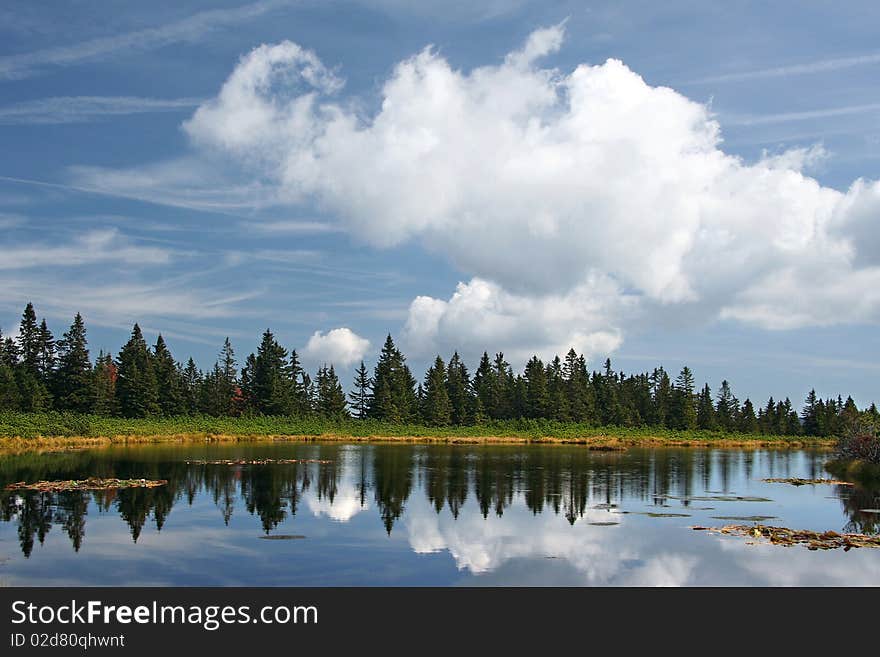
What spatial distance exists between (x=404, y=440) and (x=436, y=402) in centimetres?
2517

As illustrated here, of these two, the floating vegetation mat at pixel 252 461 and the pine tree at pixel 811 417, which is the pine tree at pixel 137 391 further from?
the pine tree at pixel 811 417

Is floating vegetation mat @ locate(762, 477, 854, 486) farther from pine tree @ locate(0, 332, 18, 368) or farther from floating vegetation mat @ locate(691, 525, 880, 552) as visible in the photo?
pine tree @ locate(0, 332, 18, 368)

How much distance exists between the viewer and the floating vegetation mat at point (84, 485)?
40.8 meters

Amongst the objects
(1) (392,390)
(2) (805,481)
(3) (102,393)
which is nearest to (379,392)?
(1) (392,390)

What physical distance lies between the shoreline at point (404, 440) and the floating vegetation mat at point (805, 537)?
66.3 meters

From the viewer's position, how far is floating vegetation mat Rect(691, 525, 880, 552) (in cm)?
2831

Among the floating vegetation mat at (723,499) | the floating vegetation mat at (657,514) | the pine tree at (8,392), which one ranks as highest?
the pine tree at (8,392)

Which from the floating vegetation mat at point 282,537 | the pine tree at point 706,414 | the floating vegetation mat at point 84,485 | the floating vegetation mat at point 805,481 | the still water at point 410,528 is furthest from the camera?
the pine tree at point 706,414

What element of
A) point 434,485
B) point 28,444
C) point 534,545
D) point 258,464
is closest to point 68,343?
point 28,444

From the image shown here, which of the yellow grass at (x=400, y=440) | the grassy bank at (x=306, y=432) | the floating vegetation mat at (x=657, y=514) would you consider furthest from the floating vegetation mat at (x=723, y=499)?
the grassy bank at (x=306, y=432)

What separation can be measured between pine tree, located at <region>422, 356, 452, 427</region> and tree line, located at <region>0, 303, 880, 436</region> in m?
0.26

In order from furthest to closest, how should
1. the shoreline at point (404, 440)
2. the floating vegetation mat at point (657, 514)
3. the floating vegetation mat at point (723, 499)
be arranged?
the shoreline at point (404, 440) < the floating vegetation mat at point (723, 499) < the floating vegetation mat at point (657, 514)
